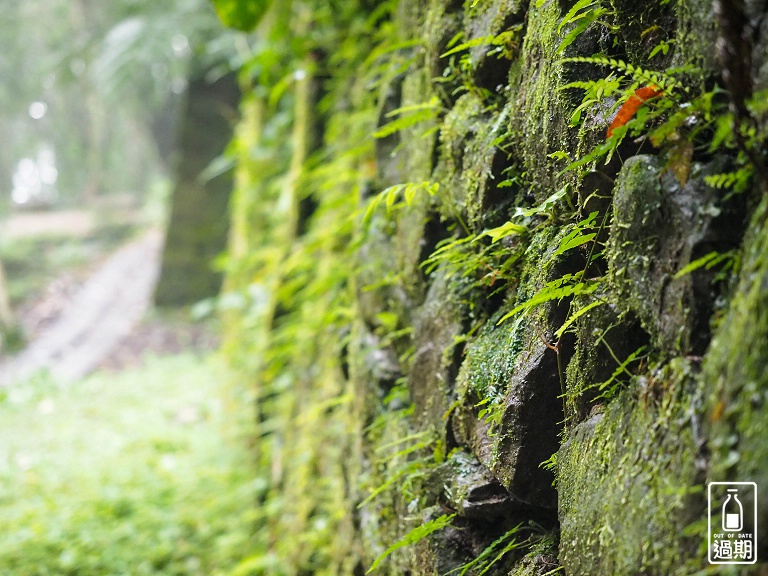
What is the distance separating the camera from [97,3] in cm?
1916

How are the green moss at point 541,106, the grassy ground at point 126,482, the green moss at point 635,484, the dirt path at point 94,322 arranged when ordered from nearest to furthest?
the green moss at point 635,484 → the green moss at point 541,106 → the grassy ground at point 126,482 → the dirt path at point 94,322

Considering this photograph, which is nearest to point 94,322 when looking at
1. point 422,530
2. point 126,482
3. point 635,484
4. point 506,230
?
point 126,482

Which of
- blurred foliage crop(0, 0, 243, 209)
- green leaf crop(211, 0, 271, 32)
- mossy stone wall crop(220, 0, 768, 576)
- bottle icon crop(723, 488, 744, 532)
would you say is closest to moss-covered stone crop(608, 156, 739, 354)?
mossy stone wall crop(220, 0, 768, 576)

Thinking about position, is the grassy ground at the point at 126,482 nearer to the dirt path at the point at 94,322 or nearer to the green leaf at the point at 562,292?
the dirt path at the point at 94,322

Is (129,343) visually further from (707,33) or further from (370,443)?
(707,33)

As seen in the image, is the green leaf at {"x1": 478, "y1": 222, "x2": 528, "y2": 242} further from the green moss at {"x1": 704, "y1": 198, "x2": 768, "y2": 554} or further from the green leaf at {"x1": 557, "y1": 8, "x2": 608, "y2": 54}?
the green moss at {"x1": 704, "y1": 198, "x2": 768, "y2": 554}

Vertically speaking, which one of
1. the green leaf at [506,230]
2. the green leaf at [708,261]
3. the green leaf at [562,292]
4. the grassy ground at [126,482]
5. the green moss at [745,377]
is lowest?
the grassy ground at [126,482]

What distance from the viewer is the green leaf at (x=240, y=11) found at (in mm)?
3459

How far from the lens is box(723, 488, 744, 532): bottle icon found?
2.72ft

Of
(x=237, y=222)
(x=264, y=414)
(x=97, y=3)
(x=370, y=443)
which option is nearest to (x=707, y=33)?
(x=370, y=443)

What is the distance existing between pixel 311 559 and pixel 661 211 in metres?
2.36

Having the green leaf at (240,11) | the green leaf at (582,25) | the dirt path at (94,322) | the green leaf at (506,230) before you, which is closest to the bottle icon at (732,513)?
the green leaf at (506,230)

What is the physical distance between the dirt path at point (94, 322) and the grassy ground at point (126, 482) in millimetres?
1758

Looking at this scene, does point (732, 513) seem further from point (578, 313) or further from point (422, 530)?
point (422, 530)
